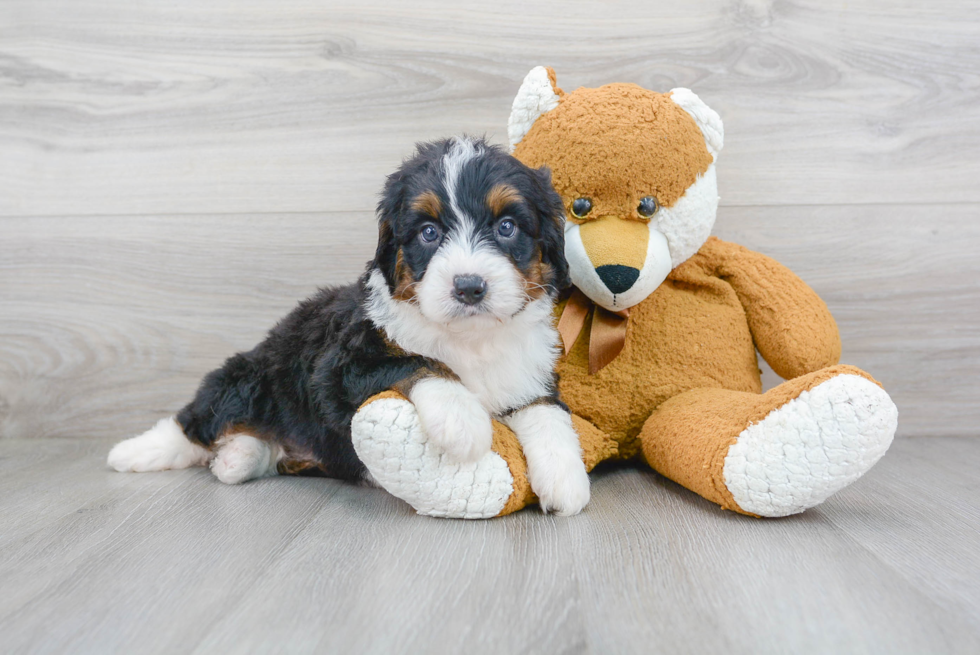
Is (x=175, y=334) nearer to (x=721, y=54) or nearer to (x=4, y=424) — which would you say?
(x=4, y=424)

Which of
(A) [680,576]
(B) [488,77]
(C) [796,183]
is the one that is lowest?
(A) [680,576]

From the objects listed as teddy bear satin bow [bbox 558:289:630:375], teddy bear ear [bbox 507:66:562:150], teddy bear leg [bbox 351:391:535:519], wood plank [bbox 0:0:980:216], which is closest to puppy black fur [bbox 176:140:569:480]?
teddy bear leg [bbox 351:391:535:519]

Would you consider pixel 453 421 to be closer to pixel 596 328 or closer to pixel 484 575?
pixel 484 575

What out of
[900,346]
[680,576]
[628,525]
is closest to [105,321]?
[628,525]

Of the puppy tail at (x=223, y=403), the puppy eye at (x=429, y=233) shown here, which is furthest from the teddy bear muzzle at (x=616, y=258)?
the puppy tail at (x=223, y=403)

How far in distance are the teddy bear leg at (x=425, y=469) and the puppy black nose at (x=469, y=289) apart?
0.92ft

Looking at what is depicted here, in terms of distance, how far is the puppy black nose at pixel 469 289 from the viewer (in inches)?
60.4

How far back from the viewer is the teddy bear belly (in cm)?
209

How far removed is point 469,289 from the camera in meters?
1.54

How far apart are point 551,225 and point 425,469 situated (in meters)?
0.68

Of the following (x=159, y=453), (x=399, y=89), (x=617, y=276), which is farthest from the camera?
(x=399, y=89)

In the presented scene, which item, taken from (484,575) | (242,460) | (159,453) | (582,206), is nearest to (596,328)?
(582,206)

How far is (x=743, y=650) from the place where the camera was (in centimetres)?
108

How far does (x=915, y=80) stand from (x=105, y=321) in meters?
3.23
